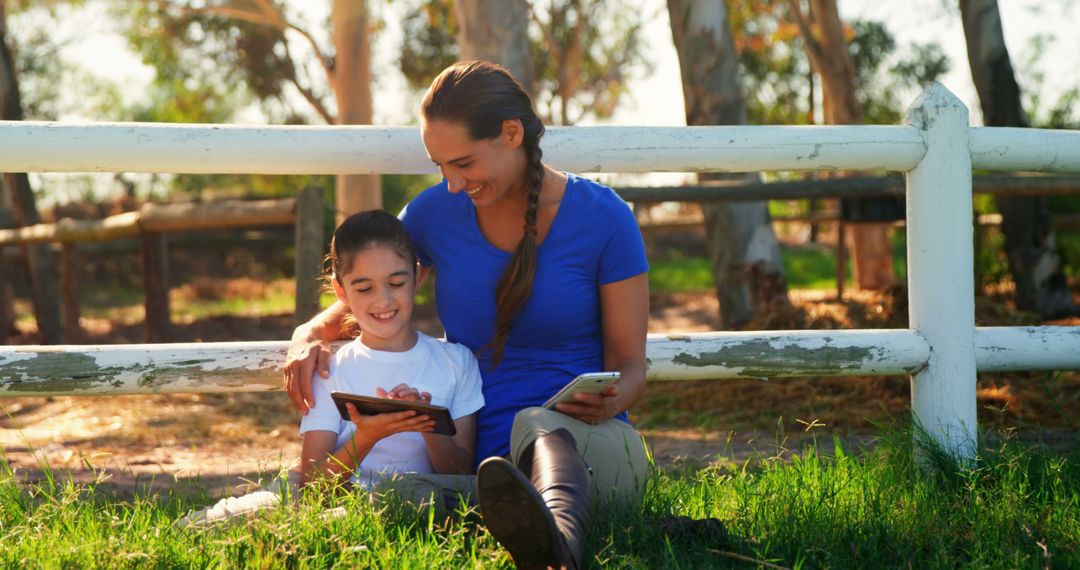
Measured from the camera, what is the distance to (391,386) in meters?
3.04

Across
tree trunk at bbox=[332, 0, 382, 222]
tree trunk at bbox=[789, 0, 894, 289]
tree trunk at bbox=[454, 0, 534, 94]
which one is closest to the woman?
tree trunk at bbox=[454, 0, 534, 94]

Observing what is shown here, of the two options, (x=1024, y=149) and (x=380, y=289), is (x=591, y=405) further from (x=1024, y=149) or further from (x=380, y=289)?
(x=1024, y=149)

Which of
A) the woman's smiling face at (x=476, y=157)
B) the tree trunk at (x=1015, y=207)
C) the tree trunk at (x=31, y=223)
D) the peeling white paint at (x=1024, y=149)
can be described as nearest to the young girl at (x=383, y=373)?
the woman's smiling face at (x=476, y=157)

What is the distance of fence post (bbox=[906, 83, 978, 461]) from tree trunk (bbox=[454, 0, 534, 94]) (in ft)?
11.1

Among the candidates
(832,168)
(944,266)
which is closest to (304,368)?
(832,168)

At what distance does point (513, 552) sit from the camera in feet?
7.75

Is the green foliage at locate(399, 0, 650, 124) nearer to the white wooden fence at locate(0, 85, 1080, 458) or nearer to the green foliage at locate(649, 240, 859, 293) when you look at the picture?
the green foliage at locate(649, 240, 859, 293)

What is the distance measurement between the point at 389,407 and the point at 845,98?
9.63 m

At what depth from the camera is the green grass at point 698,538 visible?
2.50 metres

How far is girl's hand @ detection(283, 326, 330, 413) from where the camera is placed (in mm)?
2990

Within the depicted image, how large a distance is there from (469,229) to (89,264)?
16382 mm

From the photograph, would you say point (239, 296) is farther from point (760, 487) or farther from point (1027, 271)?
point (760, 487)

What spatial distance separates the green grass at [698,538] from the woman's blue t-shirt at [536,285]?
40 cm

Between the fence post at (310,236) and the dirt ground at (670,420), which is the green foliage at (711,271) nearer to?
the dirt ground at (670,420)
